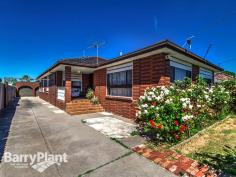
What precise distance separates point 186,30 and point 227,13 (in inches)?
103

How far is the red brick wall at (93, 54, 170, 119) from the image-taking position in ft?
22.6

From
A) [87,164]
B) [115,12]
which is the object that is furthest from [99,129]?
[115,12]

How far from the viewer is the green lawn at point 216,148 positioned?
339cm

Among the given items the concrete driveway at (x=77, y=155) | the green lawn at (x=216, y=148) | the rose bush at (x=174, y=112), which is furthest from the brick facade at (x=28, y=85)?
the green lawn at (x=216, y=148)

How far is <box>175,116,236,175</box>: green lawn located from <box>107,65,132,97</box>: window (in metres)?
4.57

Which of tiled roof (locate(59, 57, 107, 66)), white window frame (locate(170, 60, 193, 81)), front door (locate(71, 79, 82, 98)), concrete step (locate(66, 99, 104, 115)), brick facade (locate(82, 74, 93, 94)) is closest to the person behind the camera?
white window frame (locate(170, 60, 193, 81))

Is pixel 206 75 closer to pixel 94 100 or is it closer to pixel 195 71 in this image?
pixel 195 71

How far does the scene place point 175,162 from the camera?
3.52m

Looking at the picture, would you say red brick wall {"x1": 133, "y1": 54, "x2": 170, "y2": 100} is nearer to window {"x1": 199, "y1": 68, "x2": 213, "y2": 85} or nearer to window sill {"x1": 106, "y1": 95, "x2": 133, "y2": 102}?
window sill {"x1": 106, "y1": 95, "x2": 133, "y2": 102}

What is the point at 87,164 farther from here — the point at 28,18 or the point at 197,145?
the point at 28,18

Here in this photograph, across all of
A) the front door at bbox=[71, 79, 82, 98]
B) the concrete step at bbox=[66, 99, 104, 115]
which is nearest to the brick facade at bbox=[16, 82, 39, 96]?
the front door at bbox=[71, 79, 82, 98]
